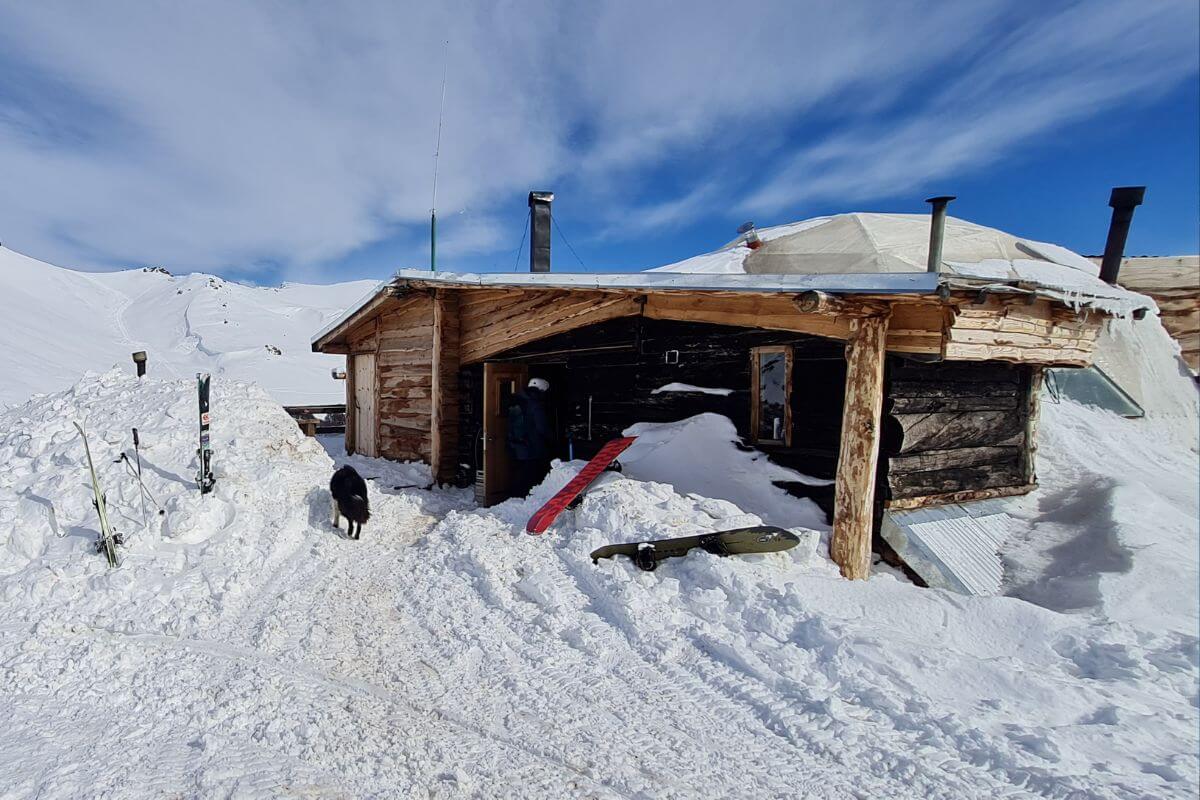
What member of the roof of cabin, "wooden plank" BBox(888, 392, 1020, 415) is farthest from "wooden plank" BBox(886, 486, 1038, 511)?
the roof of cabin

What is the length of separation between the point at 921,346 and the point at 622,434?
12.4 ft

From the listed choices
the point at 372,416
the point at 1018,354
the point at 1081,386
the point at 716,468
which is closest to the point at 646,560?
the point at 716,468

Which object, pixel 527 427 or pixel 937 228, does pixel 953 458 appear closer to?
pixel 937 228

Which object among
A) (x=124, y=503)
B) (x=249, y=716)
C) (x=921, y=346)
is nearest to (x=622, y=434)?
(x=921, y=346)

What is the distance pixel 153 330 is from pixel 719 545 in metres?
49.4

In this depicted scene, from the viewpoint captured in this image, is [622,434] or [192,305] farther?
[192,305]

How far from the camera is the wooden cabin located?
5105 millimetres

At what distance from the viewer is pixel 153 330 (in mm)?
A: 40250

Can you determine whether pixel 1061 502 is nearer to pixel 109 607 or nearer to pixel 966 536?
pixel 966 536

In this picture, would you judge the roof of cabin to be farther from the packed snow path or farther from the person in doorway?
the packed snow path

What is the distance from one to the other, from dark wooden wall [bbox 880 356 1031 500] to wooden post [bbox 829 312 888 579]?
662 mm

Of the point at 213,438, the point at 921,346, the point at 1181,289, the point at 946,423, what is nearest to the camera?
the point at 1181,289

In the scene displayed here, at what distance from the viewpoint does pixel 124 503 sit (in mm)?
5781

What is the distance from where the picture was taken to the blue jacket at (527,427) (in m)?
8.29
